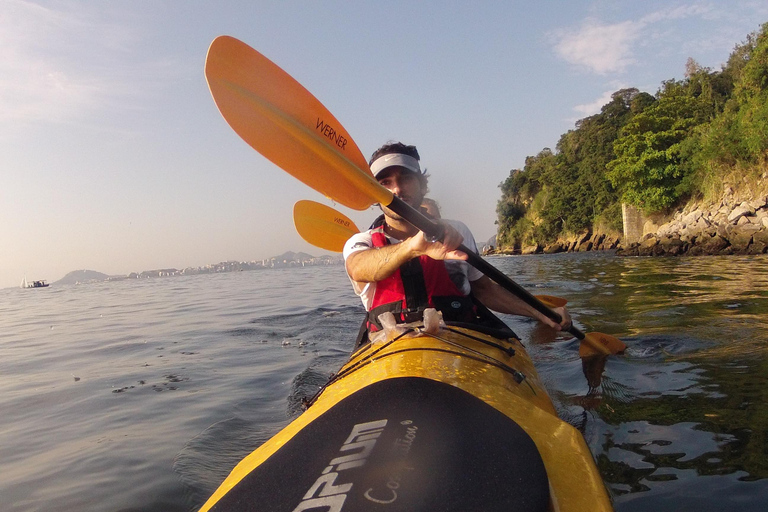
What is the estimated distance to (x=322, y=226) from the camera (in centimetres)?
425

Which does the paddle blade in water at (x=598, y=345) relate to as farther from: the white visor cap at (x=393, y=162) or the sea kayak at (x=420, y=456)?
the sea kayak at (x=420, y=456)

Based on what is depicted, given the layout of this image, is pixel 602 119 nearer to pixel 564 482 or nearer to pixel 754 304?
pixel 754 304

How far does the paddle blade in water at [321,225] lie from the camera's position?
409cm

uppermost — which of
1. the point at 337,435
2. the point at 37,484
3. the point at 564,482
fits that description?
the point at 337,435

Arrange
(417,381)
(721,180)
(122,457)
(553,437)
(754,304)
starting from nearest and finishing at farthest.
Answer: (553,437) < (417,381) < (122,457) < (754,304) < (721,180)

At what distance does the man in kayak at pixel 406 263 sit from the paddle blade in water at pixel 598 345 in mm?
1392

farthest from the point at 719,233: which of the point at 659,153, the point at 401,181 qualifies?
the point at 401,181

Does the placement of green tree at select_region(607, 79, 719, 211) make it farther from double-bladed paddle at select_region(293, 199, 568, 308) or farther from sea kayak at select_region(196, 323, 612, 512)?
sea kayak at select_region(196, 323, 612, 512)

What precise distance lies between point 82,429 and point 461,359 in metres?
2.93

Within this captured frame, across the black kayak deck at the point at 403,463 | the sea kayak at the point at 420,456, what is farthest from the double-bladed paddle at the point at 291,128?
the black kayak deck at the point at 403,463

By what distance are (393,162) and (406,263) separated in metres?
0.69

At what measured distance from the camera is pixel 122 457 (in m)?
2.76

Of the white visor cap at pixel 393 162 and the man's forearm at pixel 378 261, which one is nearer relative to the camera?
the man's forearm at pixel 378 261

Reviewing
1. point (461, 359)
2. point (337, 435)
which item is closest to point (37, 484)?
point (337, 435)
